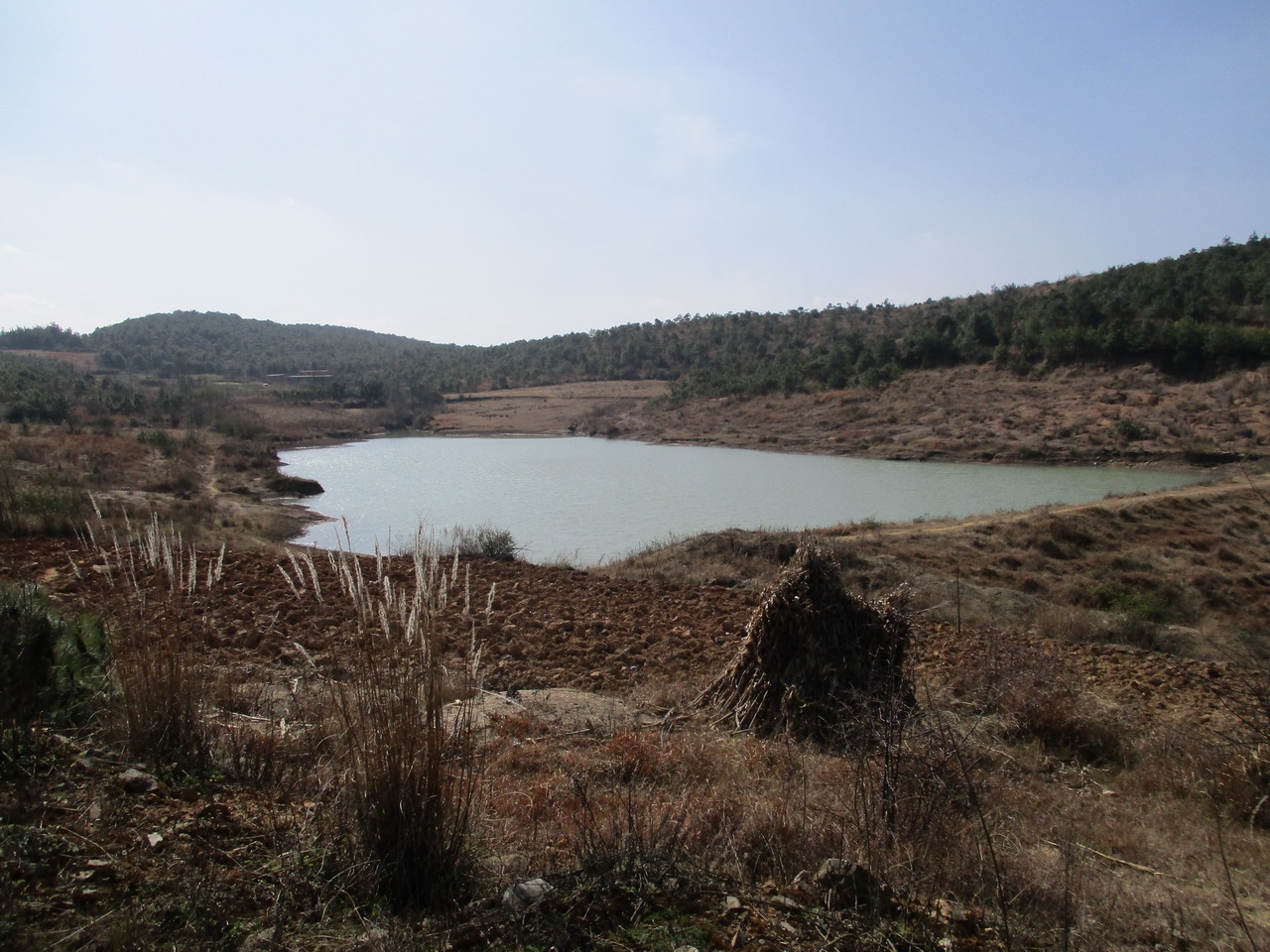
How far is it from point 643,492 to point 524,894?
2686cm

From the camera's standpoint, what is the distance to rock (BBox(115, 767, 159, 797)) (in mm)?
3105

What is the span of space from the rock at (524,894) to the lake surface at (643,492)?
13731mm

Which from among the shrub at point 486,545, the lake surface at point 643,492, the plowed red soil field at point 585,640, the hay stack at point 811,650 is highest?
the hay stack at point 811,650

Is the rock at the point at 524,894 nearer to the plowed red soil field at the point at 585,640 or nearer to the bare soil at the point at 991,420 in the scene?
the plowed red soil field at the point at 585,640

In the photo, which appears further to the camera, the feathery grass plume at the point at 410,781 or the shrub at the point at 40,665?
the shrub at the point at 40,665

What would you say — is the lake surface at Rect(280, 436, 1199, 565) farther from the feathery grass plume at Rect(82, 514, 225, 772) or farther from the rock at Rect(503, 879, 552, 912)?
the rock at Rect(503, 879, 552, 912)

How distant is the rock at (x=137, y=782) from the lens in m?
3.11

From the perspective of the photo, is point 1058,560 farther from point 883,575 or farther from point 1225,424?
point 1225,424

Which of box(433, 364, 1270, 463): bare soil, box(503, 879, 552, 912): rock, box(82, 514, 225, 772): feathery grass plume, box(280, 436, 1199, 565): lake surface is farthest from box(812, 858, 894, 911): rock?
box(433, 364, 1270, 463): bare soil

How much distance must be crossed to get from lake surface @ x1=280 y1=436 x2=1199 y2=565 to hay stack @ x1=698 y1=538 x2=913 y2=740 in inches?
438

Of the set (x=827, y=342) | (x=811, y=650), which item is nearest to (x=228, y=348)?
(x=827, y=342)

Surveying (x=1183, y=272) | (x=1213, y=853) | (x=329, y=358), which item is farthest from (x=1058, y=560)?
(x=329, y=358)

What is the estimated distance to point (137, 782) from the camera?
313cm

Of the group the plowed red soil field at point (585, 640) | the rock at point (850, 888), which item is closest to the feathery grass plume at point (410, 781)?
the rock at point (850, 888)
